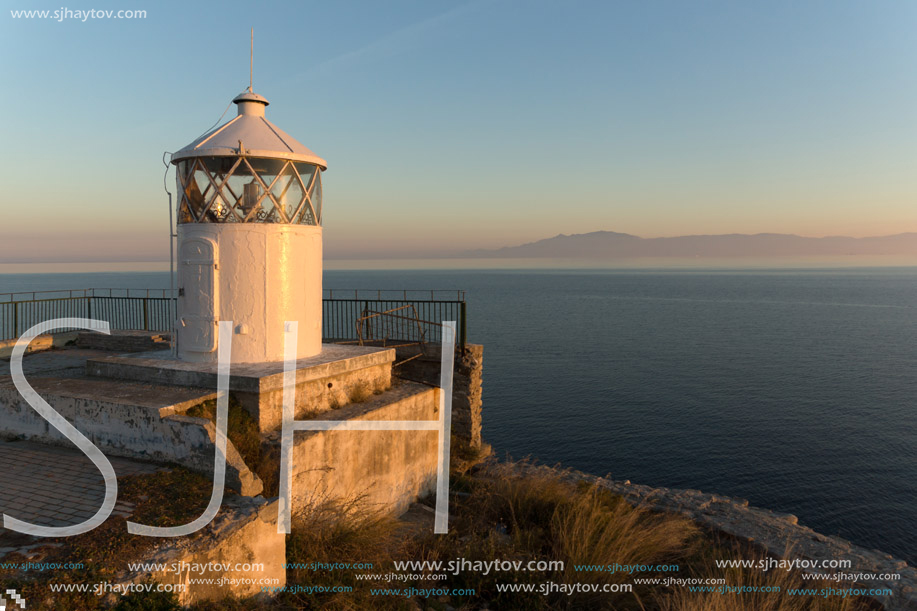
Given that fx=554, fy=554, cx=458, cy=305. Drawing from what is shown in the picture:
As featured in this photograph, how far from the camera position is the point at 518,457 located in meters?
23.6

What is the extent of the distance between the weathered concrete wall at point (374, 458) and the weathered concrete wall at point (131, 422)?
1.24 metres

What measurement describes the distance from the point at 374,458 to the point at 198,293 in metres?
4.46

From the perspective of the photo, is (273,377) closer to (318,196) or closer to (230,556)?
(230,556)

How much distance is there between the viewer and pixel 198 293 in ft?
33.7

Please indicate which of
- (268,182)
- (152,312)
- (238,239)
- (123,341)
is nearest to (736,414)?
(268,182)

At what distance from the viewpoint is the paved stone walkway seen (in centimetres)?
596

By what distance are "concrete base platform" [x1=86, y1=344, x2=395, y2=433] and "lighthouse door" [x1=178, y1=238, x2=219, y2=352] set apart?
49cm

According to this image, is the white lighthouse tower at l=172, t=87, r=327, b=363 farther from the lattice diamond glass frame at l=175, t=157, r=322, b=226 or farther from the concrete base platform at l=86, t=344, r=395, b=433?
the concrete base platform at l=86, t=344, r=395, b=433

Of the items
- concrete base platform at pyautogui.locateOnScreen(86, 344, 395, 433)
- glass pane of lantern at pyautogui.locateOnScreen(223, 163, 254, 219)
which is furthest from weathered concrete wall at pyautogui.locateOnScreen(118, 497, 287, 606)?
glass pane of lantern at pyautogui.locateOnScreen(223, 163, 254, 219)

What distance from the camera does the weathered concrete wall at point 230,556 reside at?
17.6ft

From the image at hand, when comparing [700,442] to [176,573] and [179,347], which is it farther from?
[176,573]

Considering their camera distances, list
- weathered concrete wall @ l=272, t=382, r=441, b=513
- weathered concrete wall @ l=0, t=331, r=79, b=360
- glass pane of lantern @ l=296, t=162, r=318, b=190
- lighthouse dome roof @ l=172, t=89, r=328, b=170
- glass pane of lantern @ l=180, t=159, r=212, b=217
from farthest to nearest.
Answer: weathered concrete wall @ l=0, t=331, r=79, b=360
glass pane of lantern @ l=296, t=162, r=318, b=190
glass pane of lantern @ l=180, t=159, r=212, b=217
lighthouse dome roof @ l=172, t=89, r=328, b=170
weathered concrete wall @ l=272, t=382, r=441, b=513

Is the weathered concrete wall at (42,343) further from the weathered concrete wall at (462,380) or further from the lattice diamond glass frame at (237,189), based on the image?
the weathered concrete wall at (462,380)

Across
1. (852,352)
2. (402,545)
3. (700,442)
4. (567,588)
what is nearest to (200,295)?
(402,545)
